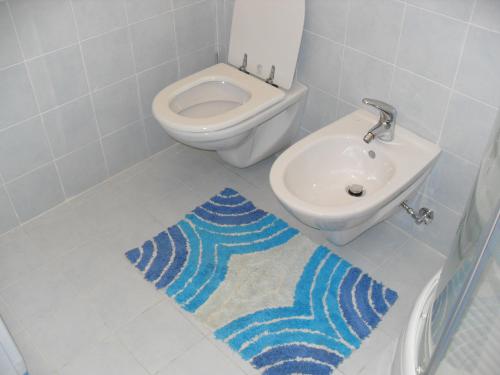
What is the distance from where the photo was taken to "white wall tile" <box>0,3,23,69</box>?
5.96 feet

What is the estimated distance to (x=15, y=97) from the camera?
1.97 metres

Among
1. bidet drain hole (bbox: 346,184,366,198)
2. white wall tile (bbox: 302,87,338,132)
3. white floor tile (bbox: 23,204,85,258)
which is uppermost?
white wall tile (bbox: 302,87,338,132)

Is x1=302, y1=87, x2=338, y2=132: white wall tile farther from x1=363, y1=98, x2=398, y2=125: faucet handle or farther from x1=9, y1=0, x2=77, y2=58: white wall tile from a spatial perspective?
x1=9, y1=0, x2=77, y2=58: white wall tile

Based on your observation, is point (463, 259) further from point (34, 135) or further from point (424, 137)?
point (34, 135)

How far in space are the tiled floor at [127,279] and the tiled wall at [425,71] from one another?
0.95ft

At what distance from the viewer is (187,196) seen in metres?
2.36

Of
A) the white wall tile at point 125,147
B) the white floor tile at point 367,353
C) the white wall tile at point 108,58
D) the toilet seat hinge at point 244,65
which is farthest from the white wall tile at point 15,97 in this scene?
the white floor tile at point 367,353

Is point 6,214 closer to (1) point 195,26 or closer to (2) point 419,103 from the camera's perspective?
(1) point 195,26

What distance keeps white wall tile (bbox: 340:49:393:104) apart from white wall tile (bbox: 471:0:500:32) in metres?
0.36

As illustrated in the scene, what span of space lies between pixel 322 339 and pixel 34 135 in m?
1.27

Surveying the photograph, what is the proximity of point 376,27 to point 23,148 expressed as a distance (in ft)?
4.37

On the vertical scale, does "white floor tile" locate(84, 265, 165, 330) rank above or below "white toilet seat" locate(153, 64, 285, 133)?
below

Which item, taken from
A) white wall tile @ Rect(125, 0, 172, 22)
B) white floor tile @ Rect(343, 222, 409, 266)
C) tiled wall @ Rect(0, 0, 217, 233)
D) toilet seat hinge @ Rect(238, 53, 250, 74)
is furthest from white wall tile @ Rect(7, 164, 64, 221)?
white floor tile @ Rect(343, 222, 409, 266)

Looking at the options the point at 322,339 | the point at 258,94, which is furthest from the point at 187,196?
the point at 322,339
